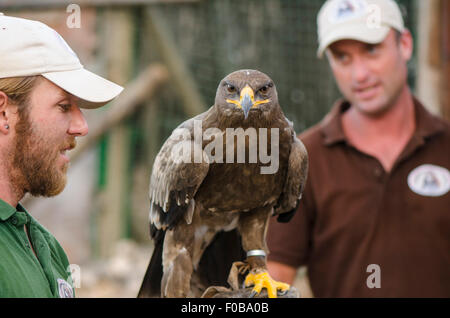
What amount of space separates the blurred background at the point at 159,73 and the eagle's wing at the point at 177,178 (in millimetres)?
2377

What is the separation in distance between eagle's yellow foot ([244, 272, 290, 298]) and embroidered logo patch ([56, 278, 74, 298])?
2.02 ft

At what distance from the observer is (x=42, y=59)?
155 cm

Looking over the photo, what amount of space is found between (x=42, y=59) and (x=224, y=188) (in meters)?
0.73

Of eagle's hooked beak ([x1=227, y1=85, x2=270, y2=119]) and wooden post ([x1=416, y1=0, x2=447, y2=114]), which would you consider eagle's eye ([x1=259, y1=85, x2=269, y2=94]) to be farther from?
wooden post ([x1=416, y1=0, x2=447, y2=114])

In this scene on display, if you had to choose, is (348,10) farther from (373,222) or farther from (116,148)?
(116,148)

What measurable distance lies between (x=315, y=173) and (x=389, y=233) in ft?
1.75

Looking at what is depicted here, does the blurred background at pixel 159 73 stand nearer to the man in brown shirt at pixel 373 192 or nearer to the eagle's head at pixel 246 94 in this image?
the man in brown shirt at pixel 373 192

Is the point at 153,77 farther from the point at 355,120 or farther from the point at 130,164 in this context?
the point at 355,120

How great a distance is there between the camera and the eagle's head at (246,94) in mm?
1687

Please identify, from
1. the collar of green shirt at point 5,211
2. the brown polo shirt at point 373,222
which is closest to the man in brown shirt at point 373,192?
the brown polo shirt at point 373,222

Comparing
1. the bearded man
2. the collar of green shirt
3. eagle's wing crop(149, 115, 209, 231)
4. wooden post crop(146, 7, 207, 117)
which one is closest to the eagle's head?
eagle's wing crop(149, 115, 209, 231)

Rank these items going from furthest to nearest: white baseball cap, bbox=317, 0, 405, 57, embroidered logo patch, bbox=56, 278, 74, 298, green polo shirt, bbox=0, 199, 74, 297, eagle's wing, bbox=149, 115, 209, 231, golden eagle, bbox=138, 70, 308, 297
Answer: white baseball cap, bbox=317, 0, 405, 57 < eagle's wing, bbox=149, 115, 209, 231 < golden eagle, bbox=138, 70, 308, 297 < embroidered logo patch, bbox=56, 278, 74, 298 < green polo shirt, bbox=0, 199, 74, 297

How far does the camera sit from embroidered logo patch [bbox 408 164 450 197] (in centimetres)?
313

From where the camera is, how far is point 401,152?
3186mm
